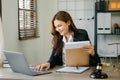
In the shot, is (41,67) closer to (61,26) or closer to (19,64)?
(19,64)

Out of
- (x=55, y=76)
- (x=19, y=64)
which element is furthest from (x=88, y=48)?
(x=19, y=64)

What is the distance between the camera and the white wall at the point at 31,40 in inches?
129

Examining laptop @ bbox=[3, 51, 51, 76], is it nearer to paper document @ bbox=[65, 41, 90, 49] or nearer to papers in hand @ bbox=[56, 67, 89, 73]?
papers in hand @ bbox=[56, 67, 89, 73]

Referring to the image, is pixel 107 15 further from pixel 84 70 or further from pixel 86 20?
pixel 84 70

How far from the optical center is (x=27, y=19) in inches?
159

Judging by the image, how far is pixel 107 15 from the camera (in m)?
4.26

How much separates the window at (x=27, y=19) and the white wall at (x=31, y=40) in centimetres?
10

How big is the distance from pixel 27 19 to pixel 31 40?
35 cm

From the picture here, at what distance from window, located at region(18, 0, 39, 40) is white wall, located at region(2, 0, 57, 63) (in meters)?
0.10

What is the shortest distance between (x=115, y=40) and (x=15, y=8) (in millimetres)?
2068

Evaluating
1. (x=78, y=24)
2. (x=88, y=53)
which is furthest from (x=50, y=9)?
(x=88, y=53)

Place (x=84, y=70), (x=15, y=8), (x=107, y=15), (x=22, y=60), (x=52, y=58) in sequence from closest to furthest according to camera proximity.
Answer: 1. (x=22, y=60)
2. (x=84, y=70)
3. (x=52, y=58)
4. (x=15, y=8)
5. (x=107, y=15)

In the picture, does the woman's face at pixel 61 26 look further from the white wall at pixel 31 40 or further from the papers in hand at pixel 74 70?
the white wall at pixel 31 40

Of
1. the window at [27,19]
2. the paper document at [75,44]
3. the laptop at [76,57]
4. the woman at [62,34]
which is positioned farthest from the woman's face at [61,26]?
the window at [27,19]
